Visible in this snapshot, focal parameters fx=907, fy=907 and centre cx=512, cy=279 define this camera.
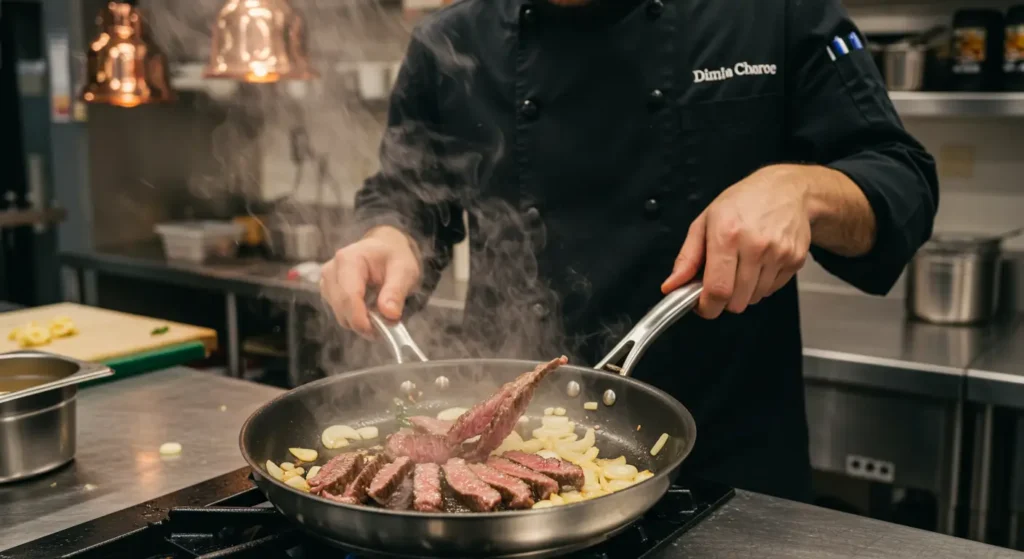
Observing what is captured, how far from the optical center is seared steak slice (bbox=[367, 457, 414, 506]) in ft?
3.57

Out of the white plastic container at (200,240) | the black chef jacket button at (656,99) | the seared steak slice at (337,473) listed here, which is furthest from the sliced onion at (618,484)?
the white plastic container at (200,240)

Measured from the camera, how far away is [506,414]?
1.24 meters

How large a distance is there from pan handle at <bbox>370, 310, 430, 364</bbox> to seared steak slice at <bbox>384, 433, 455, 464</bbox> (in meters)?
0.21

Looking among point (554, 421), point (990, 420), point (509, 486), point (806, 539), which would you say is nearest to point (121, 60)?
point (554, 421)

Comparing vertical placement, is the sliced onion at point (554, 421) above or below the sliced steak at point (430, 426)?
below

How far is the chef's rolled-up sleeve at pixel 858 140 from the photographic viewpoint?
146 cm

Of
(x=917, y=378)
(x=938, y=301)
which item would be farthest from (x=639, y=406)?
(x=938, y=301)

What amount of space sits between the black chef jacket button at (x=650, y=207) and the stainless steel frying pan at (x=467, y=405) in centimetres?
42

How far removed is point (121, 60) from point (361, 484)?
2.01 m

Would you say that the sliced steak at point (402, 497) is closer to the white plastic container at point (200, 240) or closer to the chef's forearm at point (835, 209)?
the chef's forearm at point (835, 209)

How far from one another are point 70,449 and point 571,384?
0.82 m

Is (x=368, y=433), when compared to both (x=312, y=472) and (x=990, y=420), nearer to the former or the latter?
(x=312, y=472)

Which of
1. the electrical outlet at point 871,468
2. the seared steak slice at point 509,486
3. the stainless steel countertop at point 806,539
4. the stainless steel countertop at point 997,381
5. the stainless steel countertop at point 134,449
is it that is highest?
the seared steak slice at point 509,486

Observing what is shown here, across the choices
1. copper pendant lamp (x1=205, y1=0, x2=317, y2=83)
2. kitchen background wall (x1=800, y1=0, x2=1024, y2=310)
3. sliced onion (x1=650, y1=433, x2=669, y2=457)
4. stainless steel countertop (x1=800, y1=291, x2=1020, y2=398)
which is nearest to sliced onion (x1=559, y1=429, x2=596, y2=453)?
sliced onion (x1=650, y1=433, x2=669, y2=457)
